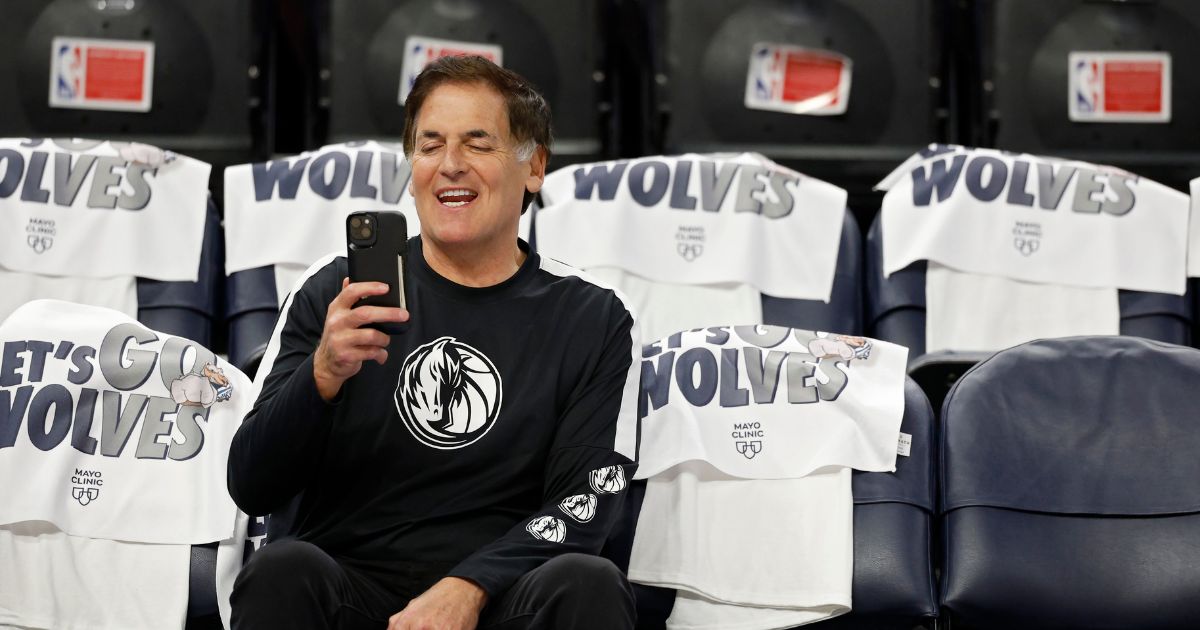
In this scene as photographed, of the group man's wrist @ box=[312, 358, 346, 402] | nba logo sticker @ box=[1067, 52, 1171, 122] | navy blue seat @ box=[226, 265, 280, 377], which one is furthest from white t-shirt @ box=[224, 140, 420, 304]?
nba logo sticker @ box=[1067, 52, 1171, 122]

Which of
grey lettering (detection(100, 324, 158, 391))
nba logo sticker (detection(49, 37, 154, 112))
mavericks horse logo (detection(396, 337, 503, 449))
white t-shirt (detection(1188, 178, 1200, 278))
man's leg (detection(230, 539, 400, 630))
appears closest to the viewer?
man's leg (detection(230, 539, 400, 630))

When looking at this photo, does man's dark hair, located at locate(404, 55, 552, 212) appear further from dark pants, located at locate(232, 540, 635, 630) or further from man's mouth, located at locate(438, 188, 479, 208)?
dark pants, located at locate(232, 540, 635, 630)

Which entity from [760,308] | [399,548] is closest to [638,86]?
[760,308]

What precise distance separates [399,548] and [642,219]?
44.8 inches

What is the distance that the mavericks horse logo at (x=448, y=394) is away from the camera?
1.62m

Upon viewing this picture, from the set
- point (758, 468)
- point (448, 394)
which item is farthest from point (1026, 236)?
point (448, 394)

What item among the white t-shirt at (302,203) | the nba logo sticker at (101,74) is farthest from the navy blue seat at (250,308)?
the nba logo sticker at (101,74)

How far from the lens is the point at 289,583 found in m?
1.39

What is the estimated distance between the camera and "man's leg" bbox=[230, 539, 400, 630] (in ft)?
4.52

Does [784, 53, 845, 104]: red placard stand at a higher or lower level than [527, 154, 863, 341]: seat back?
higher

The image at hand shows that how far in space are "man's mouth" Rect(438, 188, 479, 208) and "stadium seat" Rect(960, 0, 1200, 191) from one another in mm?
1740

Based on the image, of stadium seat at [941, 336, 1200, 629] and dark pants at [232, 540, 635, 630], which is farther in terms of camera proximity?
stadium seat at [941, 336, 1200, 629]

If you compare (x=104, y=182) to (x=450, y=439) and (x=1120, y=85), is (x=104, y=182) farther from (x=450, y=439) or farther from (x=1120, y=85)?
(x=1120, y=85)

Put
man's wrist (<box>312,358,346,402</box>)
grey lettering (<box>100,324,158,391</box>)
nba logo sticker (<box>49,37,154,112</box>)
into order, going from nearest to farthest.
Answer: man's wrist (<box>312,358,346,402</box>) → grey lettering (<box>100,324,158,391</box>) → nba logo sticker (<box>49,37,154,112</box>)
